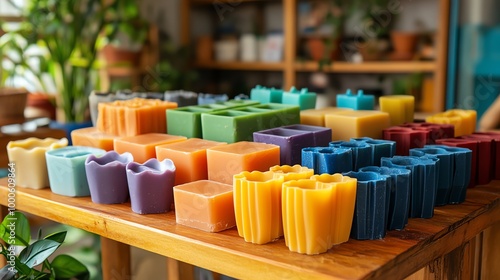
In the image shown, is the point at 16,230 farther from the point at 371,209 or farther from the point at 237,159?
the point at 371,209

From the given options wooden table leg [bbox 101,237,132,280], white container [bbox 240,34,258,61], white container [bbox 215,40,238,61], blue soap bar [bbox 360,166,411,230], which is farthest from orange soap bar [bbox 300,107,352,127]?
white container [bbox 215,40,238,61]

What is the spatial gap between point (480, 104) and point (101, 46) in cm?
241

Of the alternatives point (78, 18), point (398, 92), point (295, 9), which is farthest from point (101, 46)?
point (398, 92)

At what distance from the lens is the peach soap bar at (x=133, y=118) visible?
130 centimetres

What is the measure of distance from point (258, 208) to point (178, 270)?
0.49 metres

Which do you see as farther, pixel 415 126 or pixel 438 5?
pixel 438 5

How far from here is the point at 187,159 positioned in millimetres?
1089

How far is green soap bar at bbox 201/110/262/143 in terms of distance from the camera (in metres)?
1.18

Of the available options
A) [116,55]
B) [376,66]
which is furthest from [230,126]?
[116,55]

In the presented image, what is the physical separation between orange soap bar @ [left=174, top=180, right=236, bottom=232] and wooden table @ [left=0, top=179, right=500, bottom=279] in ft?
0.05

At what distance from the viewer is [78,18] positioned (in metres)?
3.18

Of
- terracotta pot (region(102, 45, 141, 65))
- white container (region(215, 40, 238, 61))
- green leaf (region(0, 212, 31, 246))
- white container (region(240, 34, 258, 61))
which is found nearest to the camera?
green leaf (region(0, 212, 31, 246))

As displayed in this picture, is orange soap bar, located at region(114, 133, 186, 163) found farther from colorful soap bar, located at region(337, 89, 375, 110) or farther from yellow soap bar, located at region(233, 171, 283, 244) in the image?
colorful soap bar, located at region(337, 89, 375, 110)

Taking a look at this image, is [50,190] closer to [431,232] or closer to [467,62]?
[431,232]
